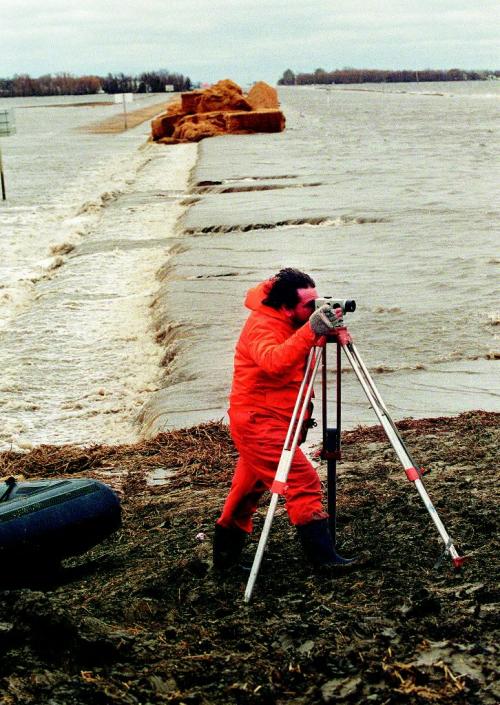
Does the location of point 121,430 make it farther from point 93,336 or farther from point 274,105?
point 274,105

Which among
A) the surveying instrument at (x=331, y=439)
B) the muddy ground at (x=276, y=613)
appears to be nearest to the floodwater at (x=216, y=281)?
the muddy ground at (x=276, y=613)

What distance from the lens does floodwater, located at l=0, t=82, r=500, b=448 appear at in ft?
31.5

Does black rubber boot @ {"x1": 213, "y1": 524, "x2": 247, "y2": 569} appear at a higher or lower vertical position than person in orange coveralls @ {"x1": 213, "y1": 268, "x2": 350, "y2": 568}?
lower

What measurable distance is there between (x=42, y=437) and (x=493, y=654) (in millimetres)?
6356

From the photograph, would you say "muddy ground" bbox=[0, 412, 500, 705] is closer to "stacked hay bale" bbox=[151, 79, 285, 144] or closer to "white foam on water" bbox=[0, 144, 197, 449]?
"white foam on water" bbox=[0, 144, 197, 449]

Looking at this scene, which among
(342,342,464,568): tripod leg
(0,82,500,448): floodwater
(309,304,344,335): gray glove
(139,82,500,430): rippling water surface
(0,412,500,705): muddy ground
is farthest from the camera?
(0,82,500,448): floodwater

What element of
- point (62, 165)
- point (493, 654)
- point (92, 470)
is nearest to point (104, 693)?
point (493, 654)

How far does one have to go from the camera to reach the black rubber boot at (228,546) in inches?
194

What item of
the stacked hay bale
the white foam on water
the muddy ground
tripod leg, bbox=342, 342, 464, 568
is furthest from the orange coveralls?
the stacked hay bale

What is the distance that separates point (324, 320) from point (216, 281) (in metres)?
10.2

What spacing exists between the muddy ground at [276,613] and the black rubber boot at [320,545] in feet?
0.28

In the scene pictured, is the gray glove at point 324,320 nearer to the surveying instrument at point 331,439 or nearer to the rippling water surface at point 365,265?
the surveying instrument at point 331,439

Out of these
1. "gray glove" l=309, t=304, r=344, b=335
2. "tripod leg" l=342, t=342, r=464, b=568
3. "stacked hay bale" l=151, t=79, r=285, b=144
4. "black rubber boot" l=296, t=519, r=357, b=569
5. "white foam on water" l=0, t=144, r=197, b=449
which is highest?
"stacked hay bale" l=151, t=79, r=285, b=144

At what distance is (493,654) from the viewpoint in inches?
149
